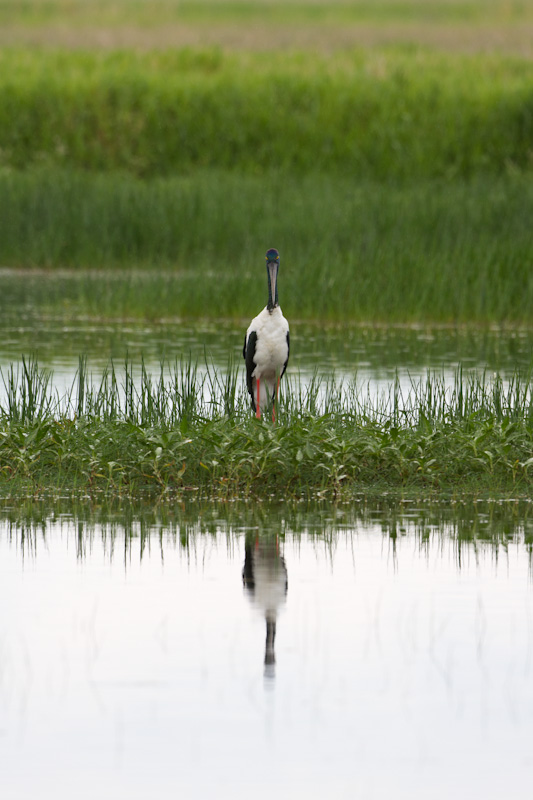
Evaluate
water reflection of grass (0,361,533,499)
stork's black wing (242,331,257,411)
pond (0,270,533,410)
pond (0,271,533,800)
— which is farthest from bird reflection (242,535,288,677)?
pond (0,270,533,410)

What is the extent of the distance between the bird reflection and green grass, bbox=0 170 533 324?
958 cm

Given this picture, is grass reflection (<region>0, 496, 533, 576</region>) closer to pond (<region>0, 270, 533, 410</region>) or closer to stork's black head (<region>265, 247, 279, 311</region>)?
stork's black head (<region>265, 247, 279, 311</region>)

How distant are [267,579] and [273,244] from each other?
42.7 ft

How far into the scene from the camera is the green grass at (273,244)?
1725 cm

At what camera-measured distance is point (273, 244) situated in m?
19.8

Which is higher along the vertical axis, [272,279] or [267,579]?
[272,279]

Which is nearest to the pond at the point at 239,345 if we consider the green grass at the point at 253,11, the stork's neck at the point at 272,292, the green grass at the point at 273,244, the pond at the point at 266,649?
the green grass at the point at 273,244

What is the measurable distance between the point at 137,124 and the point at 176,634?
2545cm

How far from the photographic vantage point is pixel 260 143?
29.9m

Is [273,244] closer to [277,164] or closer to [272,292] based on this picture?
[272,292]

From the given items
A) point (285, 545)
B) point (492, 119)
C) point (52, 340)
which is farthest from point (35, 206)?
point (285, 545)

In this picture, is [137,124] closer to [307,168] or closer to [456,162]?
[307,168]

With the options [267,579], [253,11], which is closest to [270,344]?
[267,579]

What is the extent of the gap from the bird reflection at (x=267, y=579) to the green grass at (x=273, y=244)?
9580mm
